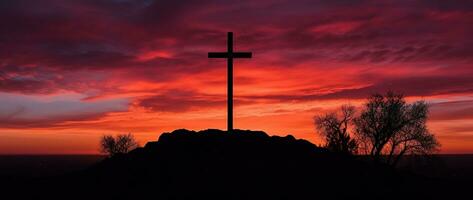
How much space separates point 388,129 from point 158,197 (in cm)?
2964

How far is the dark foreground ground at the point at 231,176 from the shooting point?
24.9 meters

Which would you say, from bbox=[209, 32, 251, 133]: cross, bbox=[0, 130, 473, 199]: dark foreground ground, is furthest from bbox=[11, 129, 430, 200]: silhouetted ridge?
bbox=[209, 32, 251, 133]: cross

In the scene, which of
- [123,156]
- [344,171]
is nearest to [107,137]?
[123,156]

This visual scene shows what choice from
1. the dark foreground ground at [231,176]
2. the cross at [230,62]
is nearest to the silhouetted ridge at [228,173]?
the dark foreground ground at [231,176]

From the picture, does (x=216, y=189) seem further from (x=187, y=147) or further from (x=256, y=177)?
(x=187, y=147)

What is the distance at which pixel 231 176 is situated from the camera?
26.1 meters

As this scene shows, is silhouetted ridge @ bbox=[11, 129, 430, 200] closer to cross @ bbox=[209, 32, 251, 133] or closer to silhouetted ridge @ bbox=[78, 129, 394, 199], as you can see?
silhouetted ridge @ bbox=[78, 129, 394, 199]

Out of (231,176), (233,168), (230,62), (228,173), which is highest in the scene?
(230,62)

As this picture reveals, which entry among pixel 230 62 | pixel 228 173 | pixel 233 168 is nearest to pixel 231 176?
pixel 228 173

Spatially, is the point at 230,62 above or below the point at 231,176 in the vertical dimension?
above

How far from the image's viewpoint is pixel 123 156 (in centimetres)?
3125

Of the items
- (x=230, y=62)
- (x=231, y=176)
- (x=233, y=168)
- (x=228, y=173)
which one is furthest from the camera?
(x=230, y=62)

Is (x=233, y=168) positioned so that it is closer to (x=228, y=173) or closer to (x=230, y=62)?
(x=228, y=173)

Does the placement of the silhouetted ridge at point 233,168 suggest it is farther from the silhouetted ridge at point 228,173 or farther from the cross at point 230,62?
the cross at point 230,62
